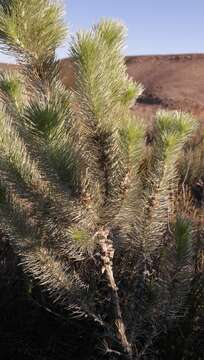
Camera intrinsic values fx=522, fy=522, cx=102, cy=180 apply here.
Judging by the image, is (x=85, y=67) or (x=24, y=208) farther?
(x=24, y=208)

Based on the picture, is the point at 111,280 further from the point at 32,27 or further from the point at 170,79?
the point at 170,79

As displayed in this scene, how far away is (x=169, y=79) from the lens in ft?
104

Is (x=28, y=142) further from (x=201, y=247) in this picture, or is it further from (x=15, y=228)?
→ (x=201, y=247)

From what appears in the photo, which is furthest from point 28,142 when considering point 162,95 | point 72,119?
point 162,95

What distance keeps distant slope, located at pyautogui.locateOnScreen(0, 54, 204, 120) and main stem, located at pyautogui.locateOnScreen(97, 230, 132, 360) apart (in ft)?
57.0

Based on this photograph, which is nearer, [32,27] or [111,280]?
[32,27]

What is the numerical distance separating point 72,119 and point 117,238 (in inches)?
33.8

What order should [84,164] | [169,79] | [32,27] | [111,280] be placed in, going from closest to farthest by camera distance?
1. [32,27]
2. [84,164]
3. [111,280]
4. [169,79]

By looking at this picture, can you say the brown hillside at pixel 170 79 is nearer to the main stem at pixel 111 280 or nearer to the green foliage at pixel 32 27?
the main stem at pixel 111 280

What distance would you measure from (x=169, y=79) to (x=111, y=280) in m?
29.7

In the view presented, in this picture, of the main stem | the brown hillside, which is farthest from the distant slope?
the main stem

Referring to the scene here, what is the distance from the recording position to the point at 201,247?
4.44 meters

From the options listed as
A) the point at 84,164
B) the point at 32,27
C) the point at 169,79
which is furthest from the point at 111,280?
the point at 169,79

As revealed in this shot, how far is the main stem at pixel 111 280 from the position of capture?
122 inches
